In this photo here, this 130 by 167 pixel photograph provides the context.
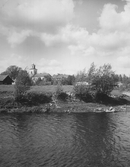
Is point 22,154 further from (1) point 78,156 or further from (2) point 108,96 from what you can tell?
(2) point 108,96

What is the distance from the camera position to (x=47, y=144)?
1862 centimetres

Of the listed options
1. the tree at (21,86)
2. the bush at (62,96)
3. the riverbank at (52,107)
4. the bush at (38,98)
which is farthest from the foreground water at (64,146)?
the bush at (62,96)

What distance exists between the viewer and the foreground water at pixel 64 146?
1449 centimetres

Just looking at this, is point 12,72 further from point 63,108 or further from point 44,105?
point 63,108

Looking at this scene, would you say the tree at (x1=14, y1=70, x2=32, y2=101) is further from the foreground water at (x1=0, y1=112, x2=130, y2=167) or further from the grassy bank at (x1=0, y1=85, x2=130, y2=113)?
the foreground water at (x1=0, y1=112, x2=130, y2=167)

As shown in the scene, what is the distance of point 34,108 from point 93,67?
26.4 metres

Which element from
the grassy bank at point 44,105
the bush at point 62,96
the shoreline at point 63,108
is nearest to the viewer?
the shoreline at point 63,108

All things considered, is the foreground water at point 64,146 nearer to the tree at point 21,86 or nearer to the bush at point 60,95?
the tree at point 21,86

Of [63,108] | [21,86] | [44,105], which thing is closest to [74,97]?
[63,108]

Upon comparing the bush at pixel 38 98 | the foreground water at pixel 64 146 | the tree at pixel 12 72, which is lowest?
the foreground water at pixel 64 146

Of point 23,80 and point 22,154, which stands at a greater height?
point 23,80

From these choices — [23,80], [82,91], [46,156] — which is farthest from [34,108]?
[46,156]

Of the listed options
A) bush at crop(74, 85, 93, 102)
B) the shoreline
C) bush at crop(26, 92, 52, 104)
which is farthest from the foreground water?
bush at crop(74, 85, 93, 102)

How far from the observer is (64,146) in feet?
59.4
